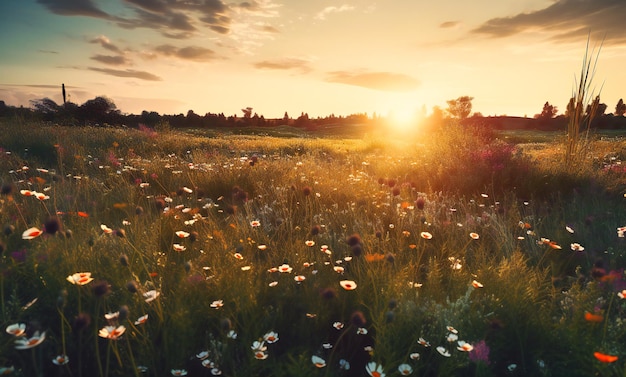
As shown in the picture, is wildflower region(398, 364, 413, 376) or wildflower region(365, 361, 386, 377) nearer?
wildflower region(365, 361, 386, 377)

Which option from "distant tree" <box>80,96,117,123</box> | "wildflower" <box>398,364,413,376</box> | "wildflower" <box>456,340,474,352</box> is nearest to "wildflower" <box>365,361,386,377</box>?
"wildflower" <box>398,364,413,376</box>

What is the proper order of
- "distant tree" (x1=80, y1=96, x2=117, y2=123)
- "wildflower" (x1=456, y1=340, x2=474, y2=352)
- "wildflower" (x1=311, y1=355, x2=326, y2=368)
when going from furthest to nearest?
"distant tree" (x1=80, y1=96, x2=117, y2=123), "wildflower" (x1=456, y1=340, x2=474, y2=352), "wildflower" (x1=311, y1=355, x2=326, y2=368)

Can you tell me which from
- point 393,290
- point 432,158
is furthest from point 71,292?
point 432,158

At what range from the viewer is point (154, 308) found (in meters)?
2.25

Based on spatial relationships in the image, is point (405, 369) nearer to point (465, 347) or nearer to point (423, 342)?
point (423, 342)

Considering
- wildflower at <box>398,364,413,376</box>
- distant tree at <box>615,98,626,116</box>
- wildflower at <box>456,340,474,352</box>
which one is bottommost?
wildflower at <box>398,364,413,376</box>

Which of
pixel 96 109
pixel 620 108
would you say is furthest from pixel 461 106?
pixel 96 109

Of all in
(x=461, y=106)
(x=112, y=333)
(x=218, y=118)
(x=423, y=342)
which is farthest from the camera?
(x=461, y=106)

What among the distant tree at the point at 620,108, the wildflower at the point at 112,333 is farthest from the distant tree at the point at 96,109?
the distant tree at the point at 620,108

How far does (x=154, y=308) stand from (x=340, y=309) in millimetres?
1189

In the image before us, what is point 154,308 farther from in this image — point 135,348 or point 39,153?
point 39,153

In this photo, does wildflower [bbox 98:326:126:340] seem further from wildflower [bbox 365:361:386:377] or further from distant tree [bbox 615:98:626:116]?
distant tree [bbox 615:98:626:116]

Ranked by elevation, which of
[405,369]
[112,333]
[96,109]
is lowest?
[405,369]

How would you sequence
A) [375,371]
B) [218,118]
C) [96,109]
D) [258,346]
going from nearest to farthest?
[375,371] < [258,346] < [96,109] < [218,118]
